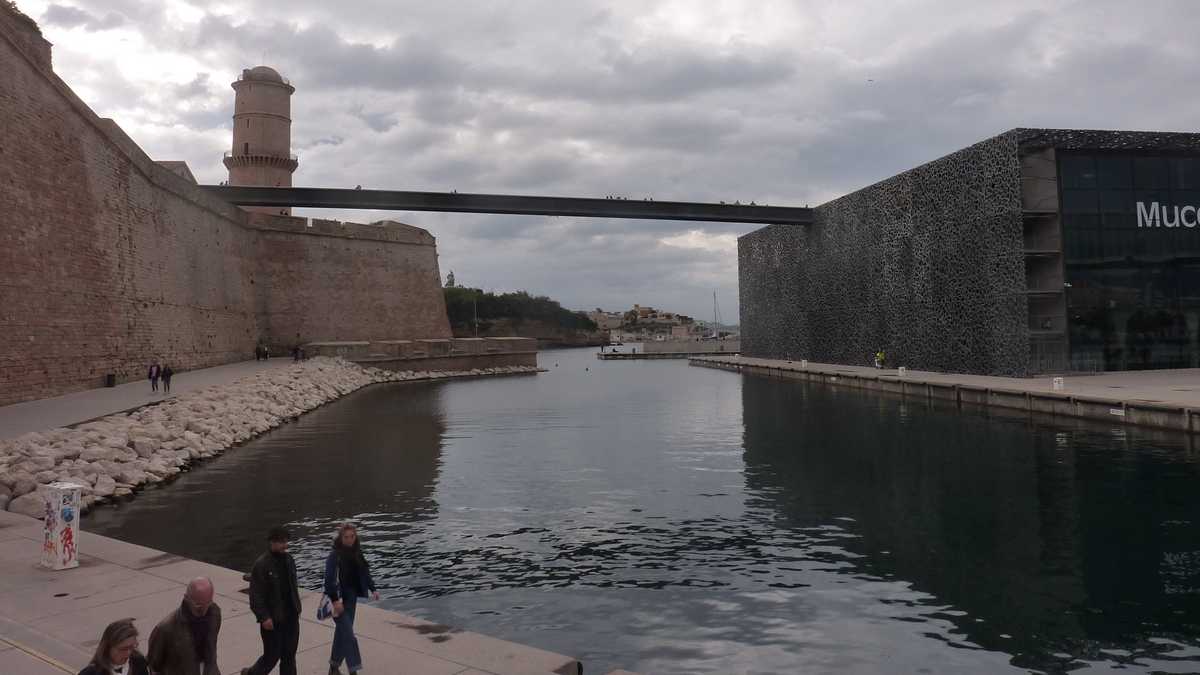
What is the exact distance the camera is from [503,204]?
45531 mm

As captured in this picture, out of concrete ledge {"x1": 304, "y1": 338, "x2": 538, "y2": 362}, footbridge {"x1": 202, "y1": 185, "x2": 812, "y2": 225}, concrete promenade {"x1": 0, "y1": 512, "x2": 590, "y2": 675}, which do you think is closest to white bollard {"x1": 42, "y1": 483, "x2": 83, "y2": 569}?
concrete promenade {"x1": 0, "y1": 512, "x2": 590, "y2": 675}

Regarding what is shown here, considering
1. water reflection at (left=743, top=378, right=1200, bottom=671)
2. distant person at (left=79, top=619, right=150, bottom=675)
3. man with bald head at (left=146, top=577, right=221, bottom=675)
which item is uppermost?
distant person at (left=79, top=619, right=150, bottom=675)

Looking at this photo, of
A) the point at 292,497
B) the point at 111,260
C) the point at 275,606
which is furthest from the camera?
the point at 111,260

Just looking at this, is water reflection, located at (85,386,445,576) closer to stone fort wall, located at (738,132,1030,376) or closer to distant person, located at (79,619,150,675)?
distant person, located at (79,619,150,675)

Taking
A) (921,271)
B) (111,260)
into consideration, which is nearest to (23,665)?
(111,260)

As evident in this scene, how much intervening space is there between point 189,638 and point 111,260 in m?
25.8

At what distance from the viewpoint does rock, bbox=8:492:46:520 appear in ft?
37.0

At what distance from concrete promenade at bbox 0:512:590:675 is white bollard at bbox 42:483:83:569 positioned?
142mm

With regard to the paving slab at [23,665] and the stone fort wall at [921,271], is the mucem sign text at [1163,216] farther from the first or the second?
the paving slab at [23,665]

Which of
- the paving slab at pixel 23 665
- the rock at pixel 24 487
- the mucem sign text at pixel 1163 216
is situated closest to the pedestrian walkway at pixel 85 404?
the rock at pixel 24 487

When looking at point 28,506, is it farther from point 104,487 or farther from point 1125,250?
point 1125,250

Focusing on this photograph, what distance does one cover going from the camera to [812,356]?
1909 inches

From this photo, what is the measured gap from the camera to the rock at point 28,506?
1128cm

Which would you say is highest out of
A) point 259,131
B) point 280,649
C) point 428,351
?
point 259,131
